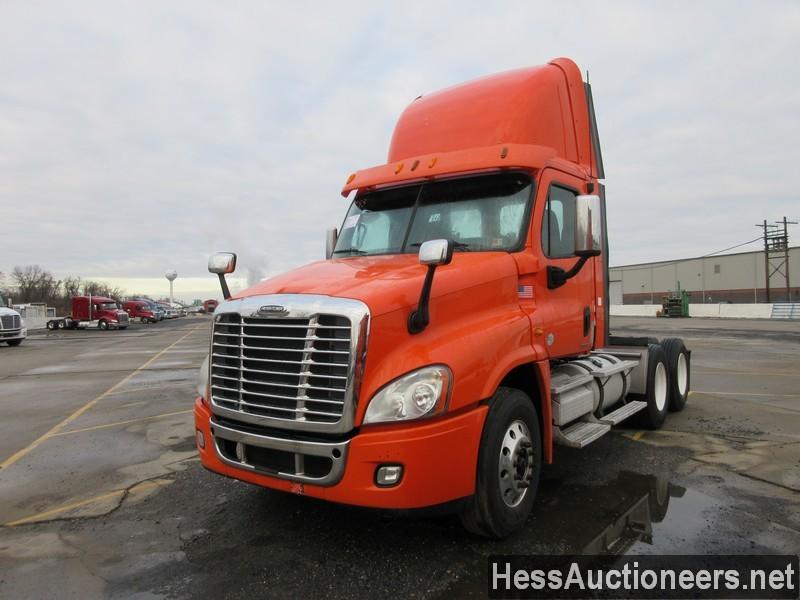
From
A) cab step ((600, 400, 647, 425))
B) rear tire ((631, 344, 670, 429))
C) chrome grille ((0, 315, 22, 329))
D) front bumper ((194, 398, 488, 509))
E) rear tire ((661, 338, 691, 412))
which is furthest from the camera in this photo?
chrome grille ((0, 315, 22, 329))

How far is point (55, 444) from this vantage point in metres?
6.51

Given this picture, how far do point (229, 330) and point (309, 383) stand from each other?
0.83 m

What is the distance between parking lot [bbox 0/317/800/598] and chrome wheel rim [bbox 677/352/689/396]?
24.6 inches

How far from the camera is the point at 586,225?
421 cm

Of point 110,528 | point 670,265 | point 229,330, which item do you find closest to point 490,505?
point 229,330

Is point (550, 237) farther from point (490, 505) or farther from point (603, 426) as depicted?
point (490, 505)

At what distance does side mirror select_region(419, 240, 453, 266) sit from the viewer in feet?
10.5

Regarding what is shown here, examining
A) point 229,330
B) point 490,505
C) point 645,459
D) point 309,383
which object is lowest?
point 645,459

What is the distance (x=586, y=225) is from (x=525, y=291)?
2.31 feet

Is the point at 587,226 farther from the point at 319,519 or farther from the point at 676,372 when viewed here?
the point at 676,372

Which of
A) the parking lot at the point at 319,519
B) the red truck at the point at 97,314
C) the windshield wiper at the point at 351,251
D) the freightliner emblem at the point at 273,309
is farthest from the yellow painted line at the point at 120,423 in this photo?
the red truck at the point at 97,314

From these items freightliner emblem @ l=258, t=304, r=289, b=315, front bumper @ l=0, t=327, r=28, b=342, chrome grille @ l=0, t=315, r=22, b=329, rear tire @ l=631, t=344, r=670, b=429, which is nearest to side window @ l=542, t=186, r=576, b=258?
freightliner emblem @ l=258, t=304, r=289, b=315

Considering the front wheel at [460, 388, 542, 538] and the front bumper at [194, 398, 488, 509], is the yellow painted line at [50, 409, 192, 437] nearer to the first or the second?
the front bumper at [194, 398, 488, 509]

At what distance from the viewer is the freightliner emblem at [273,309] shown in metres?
3.37
